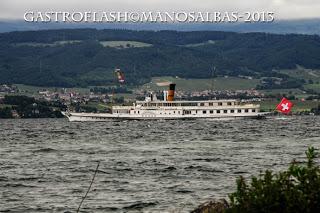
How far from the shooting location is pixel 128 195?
43531 millimetres

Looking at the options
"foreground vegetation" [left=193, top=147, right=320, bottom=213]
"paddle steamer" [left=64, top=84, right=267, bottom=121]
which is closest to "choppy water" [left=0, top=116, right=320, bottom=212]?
"foreground vegetation" [left=193, top=147, right=320, bottom=213]

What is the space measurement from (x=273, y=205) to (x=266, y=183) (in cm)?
82

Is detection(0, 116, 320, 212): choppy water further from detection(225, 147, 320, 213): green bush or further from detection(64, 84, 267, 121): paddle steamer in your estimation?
detection(64, 84, 267, 121): paddle steamer

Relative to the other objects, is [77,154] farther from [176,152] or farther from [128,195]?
[128,195]

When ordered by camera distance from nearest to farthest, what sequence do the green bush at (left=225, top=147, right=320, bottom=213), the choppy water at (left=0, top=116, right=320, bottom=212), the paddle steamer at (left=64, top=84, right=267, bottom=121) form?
the green bush at (left=225, top=147, right=320, bottom=213) → the choppy water at (left=0, top=116, right=320, bottom=212) → the paddle steamer at (left=64, top=84, right=267, bottom=121)

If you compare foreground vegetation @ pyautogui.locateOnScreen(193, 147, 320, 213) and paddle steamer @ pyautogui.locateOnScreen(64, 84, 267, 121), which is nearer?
foreground vegetation @ pyautogui.locateOnScreen(193, 147, 320, 213)

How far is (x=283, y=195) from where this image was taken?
21906 millimetres

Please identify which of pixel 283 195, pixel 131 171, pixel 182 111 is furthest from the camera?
pixel 182 111

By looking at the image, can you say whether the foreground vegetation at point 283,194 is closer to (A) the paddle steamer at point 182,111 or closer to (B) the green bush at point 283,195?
(B) the green bush at point 283,195

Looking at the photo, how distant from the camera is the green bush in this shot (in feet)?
71.0

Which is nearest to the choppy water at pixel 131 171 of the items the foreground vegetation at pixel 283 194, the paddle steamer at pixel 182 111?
the foreground vegetation at pixel 283 194

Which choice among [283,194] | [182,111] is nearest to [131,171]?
[283,194]

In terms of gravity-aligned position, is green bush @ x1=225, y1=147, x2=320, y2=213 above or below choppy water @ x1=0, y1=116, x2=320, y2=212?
above

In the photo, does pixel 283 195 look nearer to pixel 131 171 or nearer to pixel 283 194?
pixel 283 194
